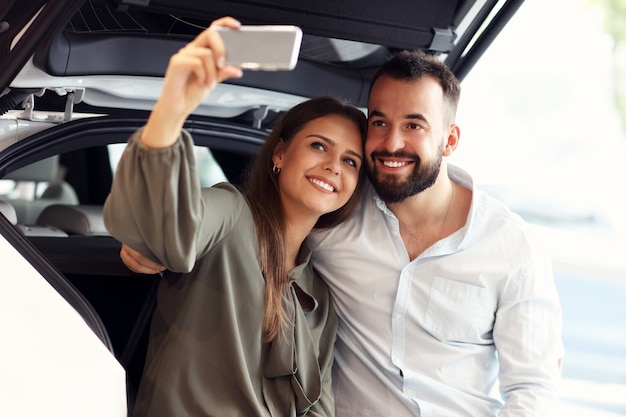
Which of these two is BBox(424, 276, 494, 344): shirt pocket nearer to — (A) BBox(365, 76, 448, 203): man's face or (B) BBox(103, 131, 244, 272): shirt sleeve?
(A) BBox(365, 76, 448, 203): man's face

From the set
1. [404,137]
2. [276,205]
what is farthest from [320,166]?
[404,137]

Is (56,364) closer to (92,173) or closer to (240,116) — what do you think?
(240,116)

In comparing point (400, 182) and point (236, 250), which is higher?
point (400, 182)

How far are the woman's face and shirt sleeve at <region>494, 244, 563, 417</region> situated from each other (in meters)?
0.48

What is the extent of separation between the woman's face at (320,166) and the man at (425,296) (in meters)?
0.07

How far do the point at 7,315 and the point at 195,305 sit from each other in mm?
399

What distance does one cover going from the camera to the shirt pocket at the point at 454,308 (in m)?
1.99

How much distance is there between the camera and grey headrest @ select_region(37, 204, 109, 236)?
2.35 m

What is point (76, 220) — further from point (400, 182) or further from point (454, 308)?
point (454, 308)

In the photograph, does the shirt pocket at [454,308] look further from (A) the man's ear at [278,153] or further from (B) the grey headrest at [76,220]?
(B) the grey headrest at [76,220]

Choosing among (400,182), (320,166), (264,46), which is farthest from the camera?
(400,182)

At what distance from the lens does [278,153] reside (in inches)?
78.5

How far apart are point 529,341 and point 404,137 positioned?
580 millimetres

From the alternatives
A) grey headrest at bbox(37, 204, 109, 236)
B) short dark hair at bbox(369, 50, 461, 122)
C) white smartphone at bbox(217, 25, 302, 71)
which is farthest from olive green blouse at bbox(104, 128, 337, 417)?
grey headrest at bbox(37, 204, 109, 236)
